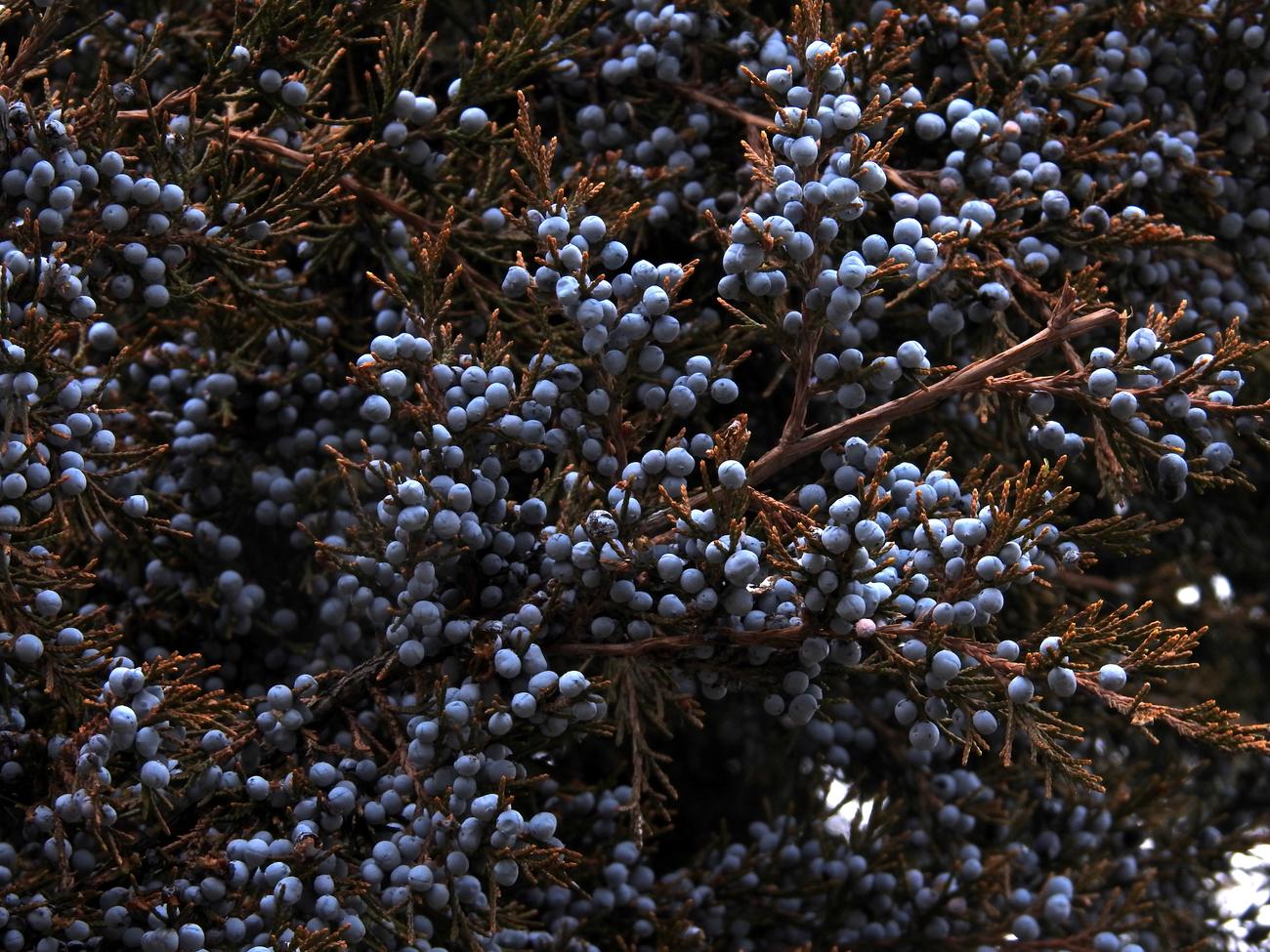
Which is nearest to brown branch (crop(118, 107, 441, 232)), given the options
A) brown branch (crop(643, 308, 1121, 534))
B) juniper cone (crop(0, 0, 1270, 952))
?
juniper cone (crop(0, 0, 1270, 952))

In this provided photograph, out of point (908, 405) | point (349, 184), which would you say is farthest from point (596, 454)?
point (349, 184)

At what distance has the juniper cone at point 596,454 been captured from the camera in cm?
149

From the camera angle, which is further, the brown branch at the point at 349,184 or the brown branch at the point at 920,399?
the brown branch at the point at 349,184

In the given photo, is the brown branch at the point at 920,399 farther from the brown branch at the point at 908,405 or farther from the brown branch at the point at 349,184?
the brown branch at the point at 349,184

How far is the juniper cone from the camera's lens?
149cm

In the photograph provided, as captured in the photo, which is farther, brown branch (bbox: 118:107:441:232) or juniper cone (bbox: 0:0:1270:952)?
brown branch (bbox: 118:107:441:232)

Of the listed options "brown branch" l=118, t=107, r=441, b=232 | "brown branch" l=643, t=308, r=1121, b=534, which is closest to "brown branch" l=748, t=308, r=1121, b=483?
"brown branch" l=643, t=308, r=1121, b=534

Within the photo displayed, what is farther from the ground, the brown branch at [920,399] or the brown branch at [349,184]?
the brown branch at [349,184]

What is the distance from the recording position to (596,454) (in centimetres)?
160

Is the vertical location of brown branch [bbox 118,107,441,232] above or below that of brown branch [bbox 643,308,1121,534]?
above

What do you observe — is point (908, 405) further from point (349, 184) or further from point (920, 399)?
point (349, 184)

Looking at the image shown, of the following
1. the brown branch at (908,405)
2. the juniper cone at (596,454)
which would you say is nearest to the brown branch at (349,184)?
the juniper cone at (596,454)

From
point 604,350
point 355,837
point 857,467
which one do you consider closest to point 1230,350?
point 857,467

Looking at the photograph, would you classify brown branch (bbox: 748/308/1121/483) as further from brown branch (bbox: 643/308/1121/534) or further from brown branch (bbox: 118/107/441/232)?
brown branch (bbox: 118/107/441/232)
